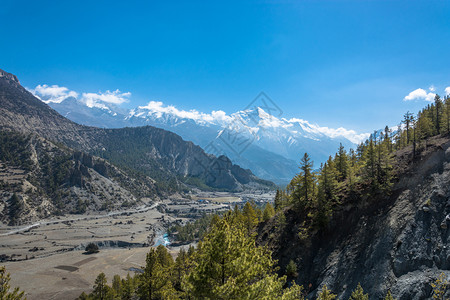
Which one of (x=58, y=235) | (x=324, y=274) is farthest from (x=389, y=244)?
(x=58, y=235)

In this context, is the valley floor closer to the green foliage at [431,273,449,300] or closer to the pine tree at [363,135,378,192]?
the pine tree at [363,135,378,192]

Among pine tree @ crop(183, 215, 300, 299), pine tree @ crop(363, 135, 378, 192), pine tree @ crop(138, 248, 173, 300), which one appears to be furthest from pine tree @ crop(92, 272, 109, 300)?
pine tree @ crop(363, 135, 378, 192)

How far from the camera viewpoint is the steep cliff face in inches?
1096

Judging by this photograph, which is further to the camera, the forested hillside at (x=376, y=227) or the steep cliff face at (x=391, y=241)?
the forested hillside at (x=376, y=227)

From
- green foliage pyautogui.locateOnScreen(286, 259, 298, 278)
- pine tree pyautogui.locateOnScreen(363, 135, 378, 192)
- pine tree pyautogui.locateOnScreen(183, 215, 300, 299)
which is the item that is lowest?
green foliage pyautogui.locateOnScreen(286, 259, 298, 278)

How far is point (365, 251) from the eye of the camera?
113 ft

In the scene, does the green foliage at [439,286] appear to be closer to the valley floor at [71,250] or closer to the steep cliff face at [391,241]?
the steep cliff face at [391,241]

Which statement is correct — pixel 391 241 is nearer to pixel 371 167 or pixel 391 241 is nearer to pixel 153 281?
pixel 371 167

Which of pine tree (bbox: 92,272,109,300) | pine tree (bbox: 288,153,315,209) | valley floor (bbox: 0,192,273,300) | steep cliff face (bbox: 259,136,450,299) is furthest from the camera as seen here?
valley floor (bbox: 0,192,273,300)

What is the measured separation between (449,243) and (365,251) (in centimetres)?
1022

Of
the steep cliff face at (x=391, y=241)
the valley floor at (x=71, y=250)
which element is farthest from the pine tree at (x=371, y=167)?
the valley floor at (x=71, y=250)

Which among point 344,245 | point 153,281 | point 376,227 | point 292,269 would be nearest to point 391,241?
point 376,227

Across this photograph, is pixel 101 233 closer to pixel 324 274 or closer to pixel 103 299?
pixel 103 299

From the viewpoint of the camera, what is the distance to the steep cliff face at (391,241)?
2784 centimetres
